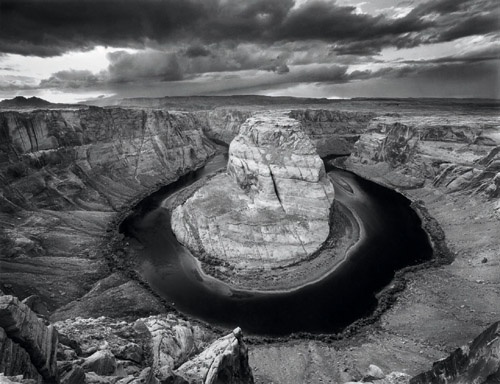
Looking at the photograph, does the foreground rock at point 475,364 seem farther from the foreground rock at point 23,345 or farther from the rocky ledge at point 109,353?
the foreground rock at point 23,345

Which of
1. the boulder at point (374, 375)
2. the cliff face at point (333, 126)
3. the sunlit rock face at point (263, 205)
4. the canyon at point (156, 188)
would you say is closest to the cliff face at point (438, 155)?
the canyon at point (156, 188)

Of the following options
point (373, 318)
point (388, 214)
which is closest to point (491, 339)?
point (373, 318)

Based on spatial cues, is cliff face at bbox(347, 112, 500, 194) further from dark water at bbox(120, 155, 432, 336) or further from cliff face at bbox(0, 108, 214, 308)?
cliff face at bbox(0, 108, 214, 308)

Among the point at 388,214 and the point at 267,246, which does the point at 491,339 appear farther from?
the point at 388,214

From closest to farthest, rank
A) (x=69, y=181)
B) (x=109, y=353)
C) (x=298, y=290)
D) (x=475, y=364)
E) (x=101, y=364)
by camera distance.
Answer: (x=101, y=364), (x=475, y=364), (x=109, y=353), (x=298, y=290), (x=69, y=181)

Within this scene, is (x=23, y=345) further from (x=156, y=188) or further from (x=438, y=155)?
(x=438, y=155)

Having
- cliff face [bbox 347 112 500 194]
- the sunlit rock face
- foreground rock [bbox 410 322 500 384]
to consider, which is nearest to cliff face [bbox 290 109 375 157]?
cliff face [bbox 347 112 500 194]

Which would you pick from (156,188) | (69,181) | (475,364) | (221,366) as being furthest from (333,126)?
(221,366)
